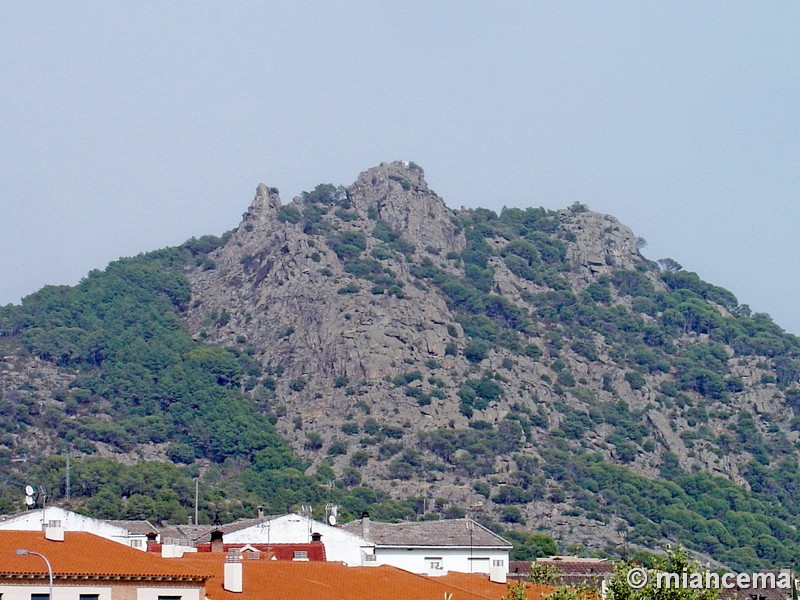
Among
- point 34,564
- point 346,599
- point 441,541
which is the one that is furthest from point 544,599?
point 441,541

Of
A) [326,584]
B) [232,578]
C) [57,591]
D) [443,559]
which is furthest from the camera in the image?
[443,559]

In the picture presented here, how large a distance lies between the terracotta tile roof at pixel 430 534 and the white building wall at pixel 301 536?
395 cm

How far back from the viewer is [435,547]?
135875 millimetres

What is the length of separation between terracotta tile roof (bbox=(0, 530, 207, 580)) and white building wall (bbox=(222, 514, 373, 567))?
151 ft

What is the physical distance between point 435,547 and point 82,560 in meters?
65.1

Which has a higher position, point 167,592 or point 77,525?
point 77,525

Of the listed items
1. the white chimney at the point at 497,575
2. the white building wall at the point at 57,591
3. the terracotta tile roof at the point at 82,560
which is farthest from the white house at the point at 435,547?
the white building wall at the point at 57,591

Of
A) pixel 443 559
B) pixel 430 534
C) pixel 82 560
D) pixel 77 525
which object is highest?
pixel 77 525

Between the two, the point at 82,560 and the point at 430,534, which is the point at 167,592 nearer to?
the point at 82,560

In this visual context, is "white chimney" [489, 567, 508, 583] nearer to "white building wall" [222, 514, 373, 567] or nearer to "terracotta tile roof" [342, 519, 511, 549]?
"white building wall" [222, 514, 373, 567]

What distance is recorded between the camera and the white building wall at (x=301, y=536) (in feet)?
404

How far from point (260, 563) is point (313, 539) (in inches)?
1494

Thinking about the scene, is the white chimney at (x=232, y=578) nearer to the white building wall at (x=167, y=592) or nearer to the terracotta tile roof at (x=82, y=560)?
the terracotta tile roof at (x=82, y=560)

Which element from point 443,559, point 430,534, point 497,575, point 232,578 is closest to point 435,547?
point 443,559
